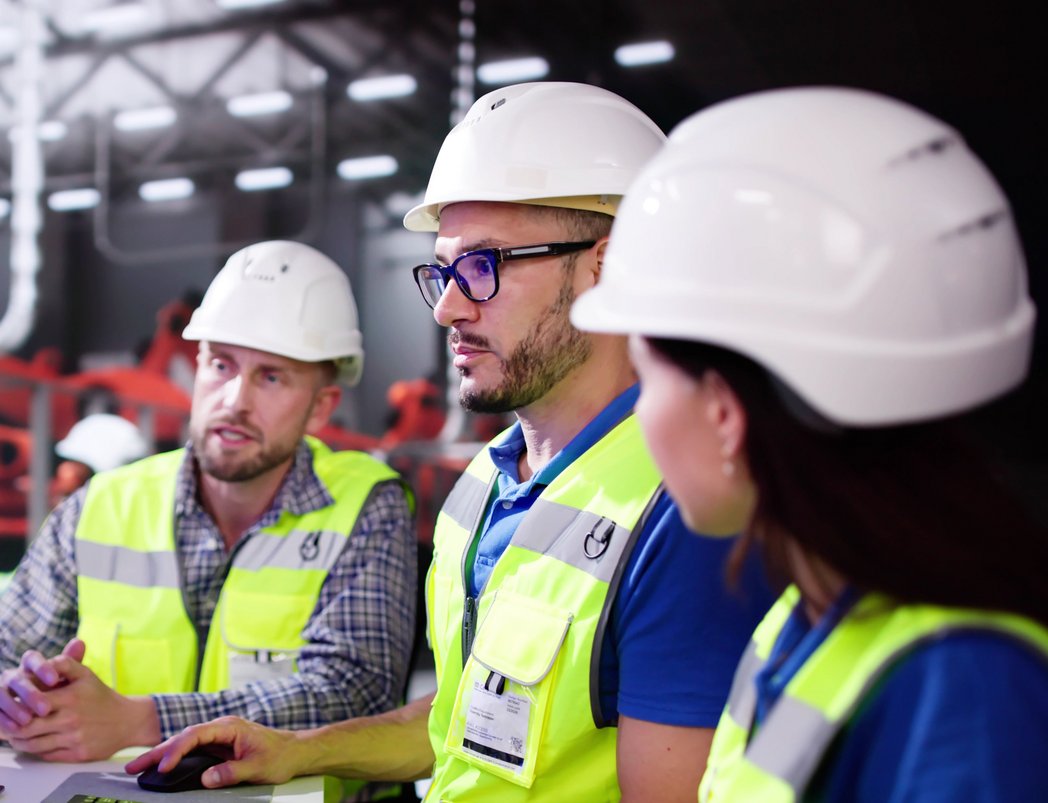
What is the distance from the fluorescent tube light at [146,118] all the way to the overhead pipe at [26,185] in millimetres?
341

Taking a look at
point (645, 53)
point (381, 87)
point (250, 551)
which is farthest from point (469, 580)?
point (381, 87)

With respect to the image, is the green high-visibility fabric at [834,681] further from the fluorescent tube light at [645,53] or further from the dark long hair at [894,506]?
the fluorescent tube light at [645,53]

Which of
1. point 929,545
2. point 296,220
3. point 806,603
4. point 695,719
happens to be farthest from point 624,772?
point 296,220

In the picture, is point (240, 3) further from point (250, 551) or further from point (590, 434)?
point (590, 434)

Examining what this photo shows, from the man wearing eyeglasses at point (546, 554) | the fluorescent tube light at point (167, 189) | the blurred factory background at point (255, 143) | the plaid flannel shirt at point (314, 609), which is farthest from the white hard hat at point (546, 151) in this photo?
the fluorescent tube light at point (167, 189)

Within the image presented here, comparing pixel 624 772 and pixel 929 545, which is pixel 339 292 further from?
pixel 929 545

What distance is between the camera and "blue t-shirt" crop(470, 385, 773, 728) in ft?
4.34

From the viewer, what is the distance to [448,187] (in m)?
1.71

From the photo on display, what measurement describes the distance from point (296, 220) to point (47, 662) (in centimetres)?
203

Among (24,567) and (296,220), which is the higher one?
(296,220)

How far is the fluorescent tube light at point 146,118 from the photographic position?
3.64 m

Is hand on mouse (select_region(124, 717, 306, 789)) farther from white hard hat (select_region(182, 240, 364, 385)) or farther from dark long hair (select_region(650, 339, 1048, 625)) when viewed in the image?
dark long hair (select_region(650, 339, 1048, 625))

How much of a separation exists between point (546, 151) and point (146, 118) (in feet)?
8.14

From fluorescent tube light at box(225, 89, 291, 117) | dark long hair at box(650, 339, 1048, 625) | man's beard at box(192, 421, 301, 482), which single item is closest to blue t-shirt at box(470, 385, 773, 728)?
dark long hair at box(650, 339, 1048, 625)
